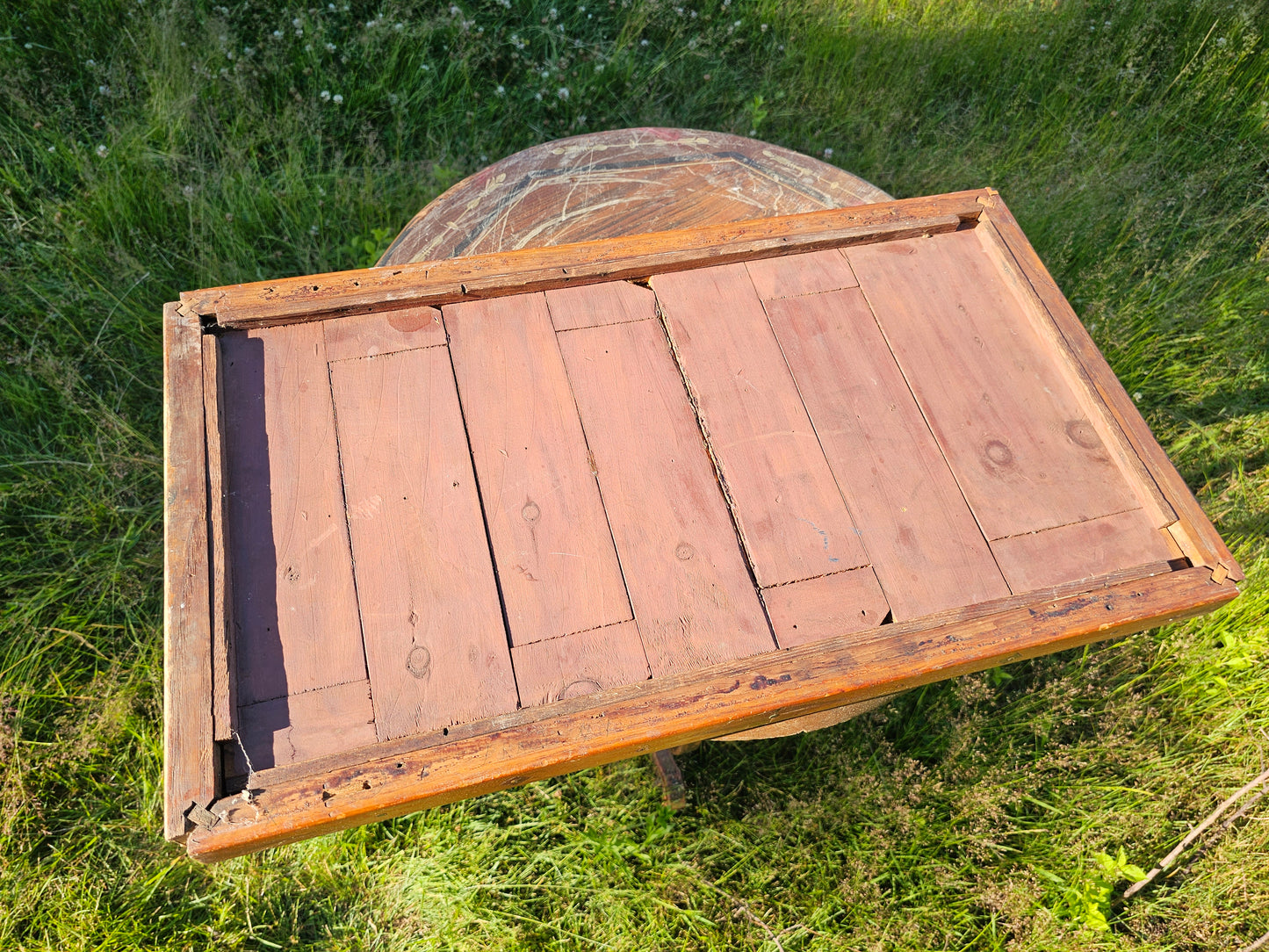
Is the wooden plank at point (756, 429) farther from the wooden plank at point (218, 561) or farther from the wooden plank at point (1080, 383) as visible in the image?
the wooden plank at point (218, 561)

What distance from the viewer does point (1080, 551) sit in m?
1.51

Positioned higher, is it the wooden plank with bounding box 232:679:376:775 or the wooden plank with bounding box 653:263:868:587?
the wooden plank with bounding box 653:263:868:587

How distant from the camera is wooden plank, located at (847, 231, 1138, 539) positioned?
1550mm

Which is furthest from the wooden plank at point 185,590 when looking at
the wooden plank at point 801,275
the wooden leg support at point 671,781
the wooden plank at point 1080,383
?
the wooden plank at point 1080,383

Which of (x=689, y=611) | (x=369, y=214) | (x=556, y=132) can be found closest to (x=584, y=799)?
(x=689, y=611)

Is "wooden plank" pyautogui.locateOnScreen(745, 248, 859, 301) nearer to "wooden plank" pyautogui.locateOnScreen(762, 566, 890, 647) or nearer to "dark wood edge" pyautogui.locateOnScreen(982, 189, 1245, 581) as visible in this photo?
"dark wood edge" pyautogui.locateOnScreen(982, 189, 1245, 581)

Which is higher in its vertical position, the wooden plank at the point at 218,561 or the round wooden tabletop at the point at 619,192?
the round wooden tabletop at the point at 619,192

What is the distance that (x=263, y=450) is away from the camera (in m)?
1.44

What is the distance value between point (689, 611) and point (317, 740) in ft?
2.06

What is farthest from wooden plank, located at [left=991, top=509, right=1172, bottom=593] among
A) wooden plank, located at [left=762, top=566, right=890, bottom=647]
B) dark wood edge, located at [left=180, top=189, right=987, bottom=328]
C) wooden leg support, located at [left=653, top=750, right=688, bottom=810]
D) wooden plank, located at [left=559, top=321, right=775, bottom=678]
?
wooden leg support, located at [left=653, top=750, right=688, bottom=810]

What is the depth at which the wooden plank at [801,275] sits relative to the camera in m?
1.73

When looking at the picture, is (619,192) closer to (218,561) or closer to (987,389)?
(987,389)

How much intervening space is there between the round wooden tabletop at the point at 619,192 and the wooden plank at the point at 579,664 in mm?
1075

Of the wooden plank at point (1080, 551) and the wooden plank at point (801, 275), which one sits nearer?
the wooden plank at point (1080, 551)
